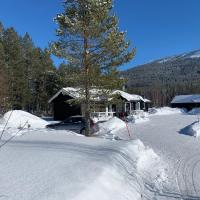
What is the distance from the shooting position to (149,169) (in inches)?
539

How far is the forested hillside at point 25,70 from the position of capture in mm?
59312

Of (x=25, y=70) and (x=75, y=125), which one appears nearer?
(x=75, y=125)

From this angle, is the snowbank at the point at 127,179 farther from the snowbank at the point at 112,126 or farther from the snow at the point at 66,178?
the snowbank at the point at 112,126

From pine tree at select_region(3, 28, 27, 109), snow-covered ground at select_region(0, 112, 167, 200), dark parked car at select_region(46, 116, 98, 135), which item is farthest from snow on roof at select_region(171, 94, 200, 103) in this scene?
snow-covered ground at select_region(0, 112, 167, 200)

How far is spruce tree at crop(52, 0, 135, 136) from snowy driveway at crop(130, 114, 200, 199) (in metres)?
4.53

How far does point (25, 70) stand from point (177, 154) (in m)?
49.6

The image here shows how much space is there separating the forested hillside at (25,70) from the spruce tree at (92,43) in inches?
1309

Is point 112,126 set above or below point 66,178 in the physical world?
above

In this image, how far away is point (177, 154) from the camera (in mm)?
17688

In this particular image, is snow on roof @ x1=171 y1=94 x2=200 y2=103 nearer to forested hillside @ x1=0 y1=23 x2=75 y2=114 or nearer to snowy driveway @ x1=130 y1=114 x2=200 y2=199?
forested hillside @ x1=0 y1=23 x2=75 y2=114

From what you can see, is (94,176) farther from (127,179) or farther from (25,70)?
(25,70)

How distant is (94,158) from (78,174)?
255 centimetres

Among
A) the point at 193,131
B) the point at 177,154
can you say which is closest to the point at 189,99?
the point at 193,131

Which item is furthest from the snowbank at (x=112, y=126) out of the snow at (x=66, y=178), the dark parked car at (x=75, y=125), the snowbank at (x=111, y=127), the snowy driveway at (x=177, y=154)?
the snow at (x=66, y=178)
